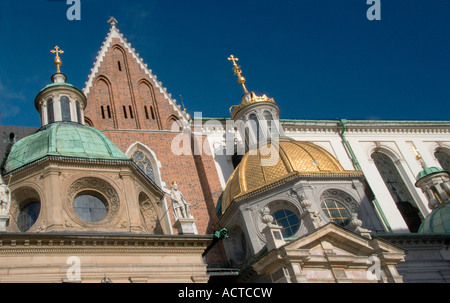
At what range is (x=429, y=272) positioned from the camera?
2000 centimetres

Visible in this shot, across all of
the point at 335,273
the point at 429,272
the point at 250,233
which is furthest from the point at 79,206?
the point at 429,272

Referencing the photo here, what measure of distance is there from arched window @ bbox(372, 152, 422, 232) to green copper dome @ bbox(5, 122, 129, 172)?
590 inches

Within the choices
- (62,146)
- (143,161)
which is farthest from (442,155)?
(62,146)

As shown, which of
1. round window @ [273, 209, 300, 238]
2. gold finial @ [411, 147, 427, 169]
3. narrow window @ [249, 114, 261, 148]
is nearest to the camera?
round window @ [273, 209, 300, 238]

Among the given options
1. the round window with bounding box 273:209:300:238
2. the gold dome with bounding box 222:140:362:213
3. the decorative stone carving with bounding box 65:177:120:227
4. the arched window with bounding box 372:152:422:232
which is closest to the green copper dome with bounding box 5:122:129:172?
the decorative stone carving with bounding box 65:177:120:227

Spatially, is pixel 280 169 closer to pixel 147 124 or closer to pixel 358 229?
pixel 358 229

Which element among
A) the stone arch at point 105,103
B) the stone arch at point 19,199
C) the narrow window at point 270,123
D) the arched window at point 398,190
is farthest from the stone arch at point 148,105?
the arched window at point 398,190

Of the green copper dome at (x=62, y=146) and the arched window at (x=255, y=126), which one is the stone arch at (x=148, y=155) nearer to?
the green copper dome at (x=62, y=146)

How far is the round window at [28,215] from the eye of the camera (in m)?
16.1

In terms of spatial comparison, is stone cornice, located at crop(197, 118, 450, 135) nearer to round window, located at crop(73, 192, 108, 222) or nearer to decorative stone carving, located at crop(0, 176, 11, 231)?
round window, located at crop(73, 192, 108, 222)

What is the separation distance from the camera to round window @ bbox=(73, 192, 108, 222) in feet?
52.9

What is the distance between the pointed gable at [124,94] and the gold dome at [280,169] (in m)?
5.31
